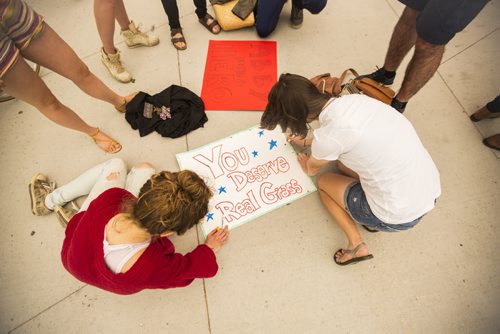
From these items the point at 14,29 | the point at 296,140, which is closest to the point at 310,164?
the point at 296,140

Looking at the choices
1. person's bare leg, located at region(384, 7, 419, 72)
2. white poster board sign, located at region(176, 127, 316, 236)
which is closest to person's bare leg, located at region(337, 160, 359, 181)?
white poster board sign, located at region(176, 127, 316, 236)

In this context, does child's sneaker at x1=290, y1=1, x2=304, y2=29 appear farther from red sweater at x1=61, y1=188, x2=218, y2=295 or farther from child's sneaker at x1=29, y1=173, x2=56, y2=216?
child's sneaker at x1=29, y1=173, x2=56, y2=216

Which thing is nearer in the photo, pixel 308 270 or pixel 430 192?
pixel 430 192

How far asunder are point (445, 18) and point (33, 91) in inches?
60.2

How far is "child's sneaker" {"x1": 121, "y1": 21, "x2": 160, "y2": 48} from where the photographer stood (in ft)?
5.76

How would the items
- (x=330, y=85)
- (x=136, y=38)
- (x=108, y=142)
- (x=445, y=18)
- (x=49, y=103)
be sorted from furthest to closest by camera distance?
(x=136, y=38), (x=108, y=142), (x=330, y=85), (x=49, y=103), (x=445, y=18)

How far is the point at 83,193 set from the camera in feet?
4.45

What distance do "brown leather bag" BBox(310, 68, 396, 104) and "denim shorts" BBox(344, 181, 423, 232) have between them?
41 centimetres

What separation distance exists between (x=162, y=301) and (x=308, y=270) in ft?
2.13

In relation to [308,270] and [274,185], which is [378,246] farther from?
[274,185]

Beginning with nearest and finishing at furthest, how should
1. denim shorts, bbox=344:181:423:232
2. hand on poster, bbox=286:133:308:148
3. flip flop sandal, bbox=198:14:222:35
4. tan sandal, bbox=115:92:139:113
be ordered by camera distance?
denim shorts, bbox=344:181:423:232, hand on poster, bbox=286:133:308:148, tan sandal, bbox=115:92:139:113, flip flop sandal, bbox=198:14:222:35

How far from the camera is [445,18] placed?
3.47 feet

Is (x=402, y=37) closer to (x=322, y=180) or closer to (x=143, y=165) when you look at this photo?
(x=322, y=180)

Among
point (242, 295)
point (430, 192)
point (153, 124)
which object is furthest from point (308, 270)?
point (153, 124)
